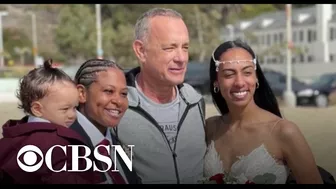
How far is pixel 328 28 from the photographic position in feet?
9.62

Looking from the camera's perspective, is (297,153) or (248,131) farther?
(248,131)

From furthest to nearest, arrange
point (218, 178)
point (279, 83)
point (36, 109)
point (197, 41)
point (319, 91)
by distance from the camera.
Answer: point (319, 91) < point (279, 83) < point (197, 41) < point (218, 178) < point (36, 109)

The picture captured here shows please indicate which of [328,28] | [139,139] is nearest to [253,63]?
[139,139]

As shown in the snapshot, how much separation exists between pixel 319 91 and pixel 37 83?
5.87ft

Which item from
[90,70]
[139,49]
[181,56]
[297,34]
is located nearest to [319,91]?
[297,34]

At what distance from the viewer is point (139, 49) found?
206 centimetres

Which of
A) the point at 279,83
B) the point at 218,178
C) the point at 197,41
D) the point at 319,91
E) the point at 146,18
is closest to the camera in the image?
the point at 146,18

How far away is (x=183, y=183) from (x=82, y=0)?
85 cm

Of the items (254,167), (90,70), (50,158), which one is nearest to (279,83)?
(254,167)

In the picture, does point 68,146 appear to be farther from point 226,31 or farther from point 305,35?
point 305,35

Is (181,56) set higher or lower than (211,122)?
higher

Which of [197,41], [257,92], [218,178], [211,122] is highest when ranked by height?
[197,41]

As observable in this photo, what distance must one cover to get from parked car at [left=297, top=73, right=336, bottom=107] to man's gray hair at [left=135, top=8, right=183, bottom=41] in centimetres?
106

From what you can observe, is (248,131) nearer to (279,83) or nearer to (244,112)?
(244,112)
